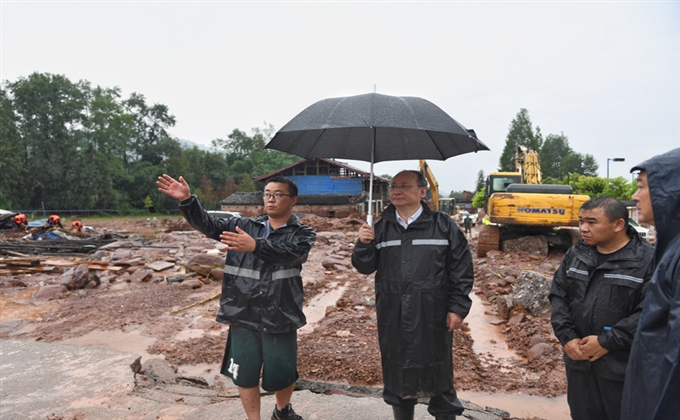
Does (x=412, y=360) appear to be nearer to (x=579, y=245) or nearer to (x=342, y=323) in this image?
(x=579, y=245)

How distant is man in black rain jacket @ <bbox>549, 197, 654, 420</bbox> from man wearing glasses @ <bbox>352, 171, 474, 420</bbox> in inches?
23.4

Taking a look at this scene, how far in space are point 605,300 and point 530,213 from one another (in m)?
9.08

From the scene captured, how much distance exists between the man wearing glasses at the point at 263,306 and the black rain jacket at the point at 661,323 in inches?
72.7

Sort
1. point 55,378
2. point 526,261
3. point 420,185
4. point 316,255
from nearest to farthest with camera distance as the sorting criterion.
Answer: point 420,185, point 55,378, point 526,261, point 316,255

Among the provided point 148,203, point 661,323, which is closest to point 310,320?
point 661,323

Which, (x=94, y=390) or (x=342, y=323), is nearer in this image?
(x=94, y=390)

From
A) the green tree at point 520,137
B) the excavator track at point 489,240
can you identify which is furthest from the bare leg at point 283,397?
the green tree at point 520,137

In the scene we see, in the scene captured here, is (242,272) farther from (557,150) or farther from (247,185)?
(557,150)

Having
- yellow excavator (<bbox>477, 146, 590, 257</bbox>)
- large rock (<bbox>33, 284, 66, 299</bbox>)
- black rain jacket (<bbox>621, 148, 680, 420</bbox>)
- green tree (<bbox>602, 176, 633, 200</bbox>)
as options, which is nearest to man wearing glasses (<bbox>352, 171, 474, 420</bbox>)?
black rain jacket (<bbox>621, 148, 680, 420</bbox>)

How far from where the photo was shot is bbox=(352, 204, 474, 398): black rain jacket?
2.52m

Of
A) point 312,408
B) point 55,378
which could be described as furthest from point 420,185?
point 55,378

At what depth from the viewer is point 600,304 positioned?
7.55 feet

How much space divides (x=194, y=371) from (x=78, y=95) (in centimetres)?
4763

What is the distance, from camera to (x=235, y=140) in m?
63.2
